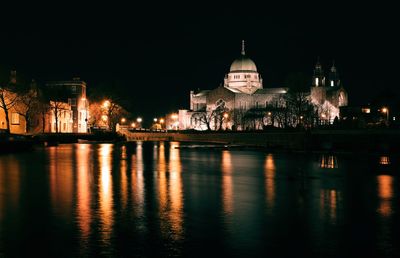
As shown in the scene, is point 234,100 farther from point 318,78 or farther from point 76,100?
point 76,100

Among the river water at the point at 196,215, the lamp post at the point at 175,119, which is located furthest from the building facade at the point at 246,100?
the river water at the point at 196,215

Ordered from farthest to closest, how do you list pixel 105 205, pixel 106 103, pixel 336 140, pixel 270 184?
pixel 106 103, pixel 336 140, pixel 270 184, pixel 105 205

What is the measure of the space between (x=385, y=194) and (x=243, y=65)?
155 m

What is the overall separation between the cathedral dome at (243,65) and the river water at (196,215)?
483 ft

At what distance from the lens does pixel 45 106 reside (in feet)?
321

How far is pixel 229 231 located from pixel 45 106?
86557 mm

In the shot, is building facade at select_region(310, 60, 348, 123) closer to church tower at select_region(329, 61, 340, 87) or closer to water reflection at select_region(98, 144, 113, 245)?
church tower at select_region(329, 61, 340, 87)

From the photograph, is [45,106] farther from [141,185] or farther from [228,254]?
[228,254]

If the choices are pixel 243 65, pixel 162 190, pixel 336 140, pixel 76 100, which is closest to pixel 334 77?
pixel 243 65

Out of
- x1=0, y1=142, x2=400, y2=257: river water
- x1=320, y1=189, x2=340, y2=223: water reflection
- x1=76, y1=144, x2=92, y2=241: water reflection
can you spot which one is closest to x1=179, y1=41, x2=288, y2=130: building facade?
x1=76, y1=144, x2=92, y2=241: water reflection

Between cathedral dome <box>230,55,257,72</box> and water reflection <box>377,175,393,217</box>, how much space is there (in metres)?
147

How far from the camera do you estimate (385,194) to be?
24703 millimetres

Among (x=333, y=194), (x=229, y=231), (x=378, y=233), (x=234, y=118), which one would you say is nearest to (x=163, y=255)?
(x=229, y=231)

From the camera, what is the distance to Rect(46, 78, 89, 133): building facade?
124963 millimetres
